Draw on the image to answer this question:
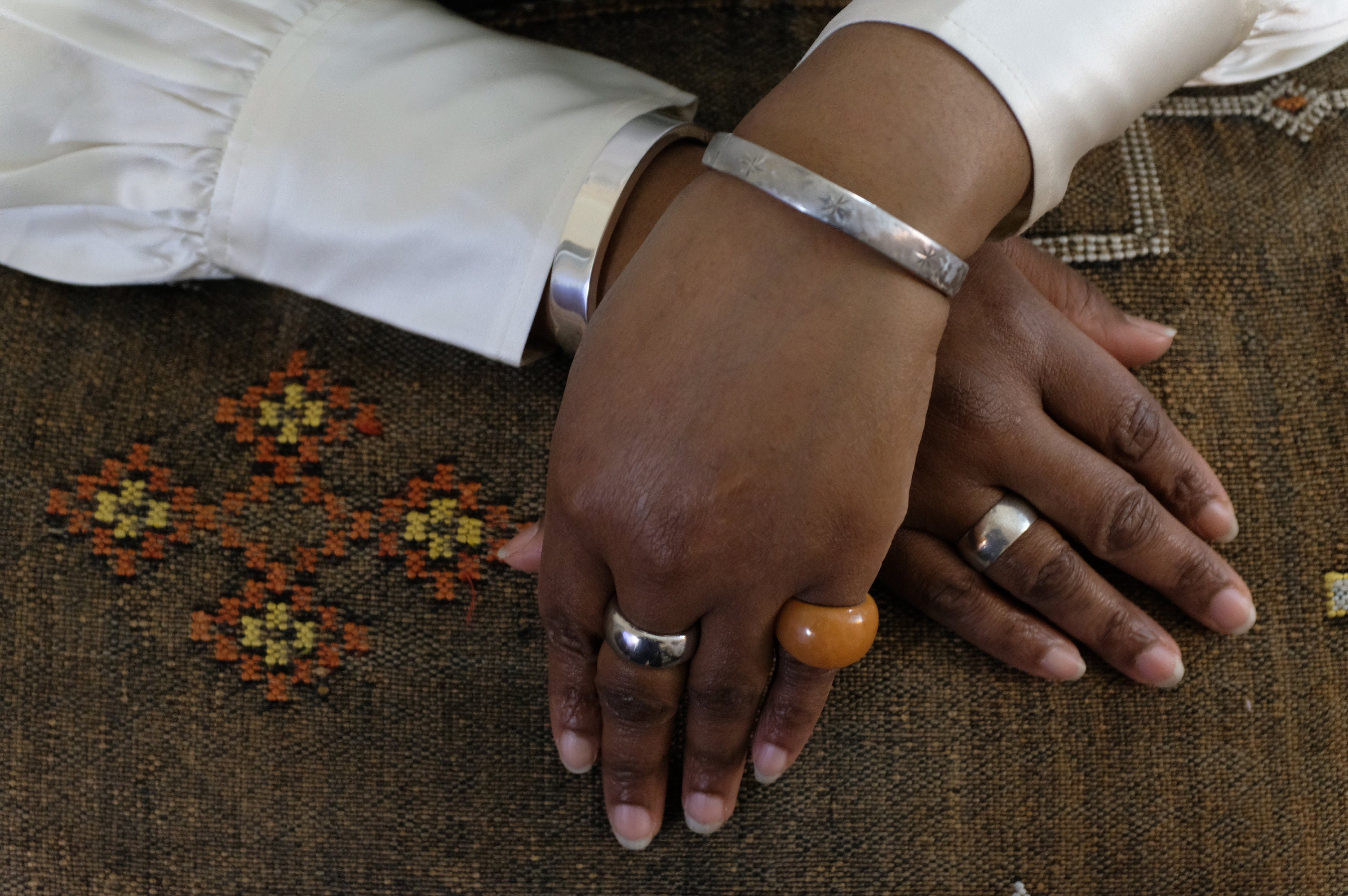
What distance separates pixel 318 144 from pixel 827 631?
17.2 inches

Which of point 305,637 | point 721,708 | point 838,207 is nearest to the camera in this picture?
point 838,207

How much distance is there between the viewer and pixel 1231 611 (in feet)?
2.03

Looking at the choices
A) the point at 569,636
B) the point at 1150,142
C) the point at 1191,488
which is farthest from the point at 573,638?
the point at 1150,142

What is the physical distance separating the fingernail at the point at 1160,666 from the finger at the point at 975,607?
0.12ft

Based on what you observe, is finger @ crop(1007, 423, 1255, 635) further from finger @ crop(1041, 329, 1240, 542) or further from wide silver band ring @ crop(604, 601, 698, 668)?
wide silver band ring @ crop(604, 601, 698, 668)

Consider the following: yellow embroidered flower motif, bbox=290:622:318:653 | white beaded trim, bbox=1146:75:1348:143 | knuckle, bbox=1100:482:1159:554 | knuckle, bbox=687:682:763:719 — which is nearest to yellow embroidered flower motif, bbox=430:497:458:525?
yellow embroidered flower motif, bbox=290:622:318:653

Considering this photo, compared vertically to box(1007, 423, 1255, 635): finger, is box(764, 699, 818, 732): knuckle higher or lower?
lower

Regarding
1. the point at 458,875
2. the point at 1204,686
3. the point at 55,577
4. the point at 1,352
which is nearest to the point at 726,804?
the point at 458,875

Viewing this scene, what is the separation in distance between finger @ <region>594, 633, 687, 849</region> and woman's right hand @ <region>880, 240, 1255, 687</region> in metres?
0.18

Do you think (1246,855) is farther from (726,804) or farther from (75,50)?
(75,50)

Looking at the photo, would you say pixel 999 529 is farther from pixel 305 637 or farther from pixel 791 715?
pixel 305 637

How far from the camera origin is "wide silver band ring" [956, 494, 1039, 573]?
0.60m

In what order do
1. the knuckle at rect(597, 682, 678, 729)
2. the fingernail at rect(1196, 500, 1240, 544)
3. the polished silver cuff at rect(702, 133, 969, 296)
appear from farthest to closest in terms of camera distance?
the fingernail at rect(1196, 500, 1240, 544) < the knuckle at rect(597, 682, 678, 729) < the polished silver cuff at rect(702, 133, 969, 296)

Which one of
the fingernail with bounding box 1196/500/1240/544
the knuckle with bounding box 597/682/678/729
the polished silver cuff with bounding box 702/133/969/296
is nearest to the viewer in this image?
the polished silver cuff with bounding box 702/133/969/296
